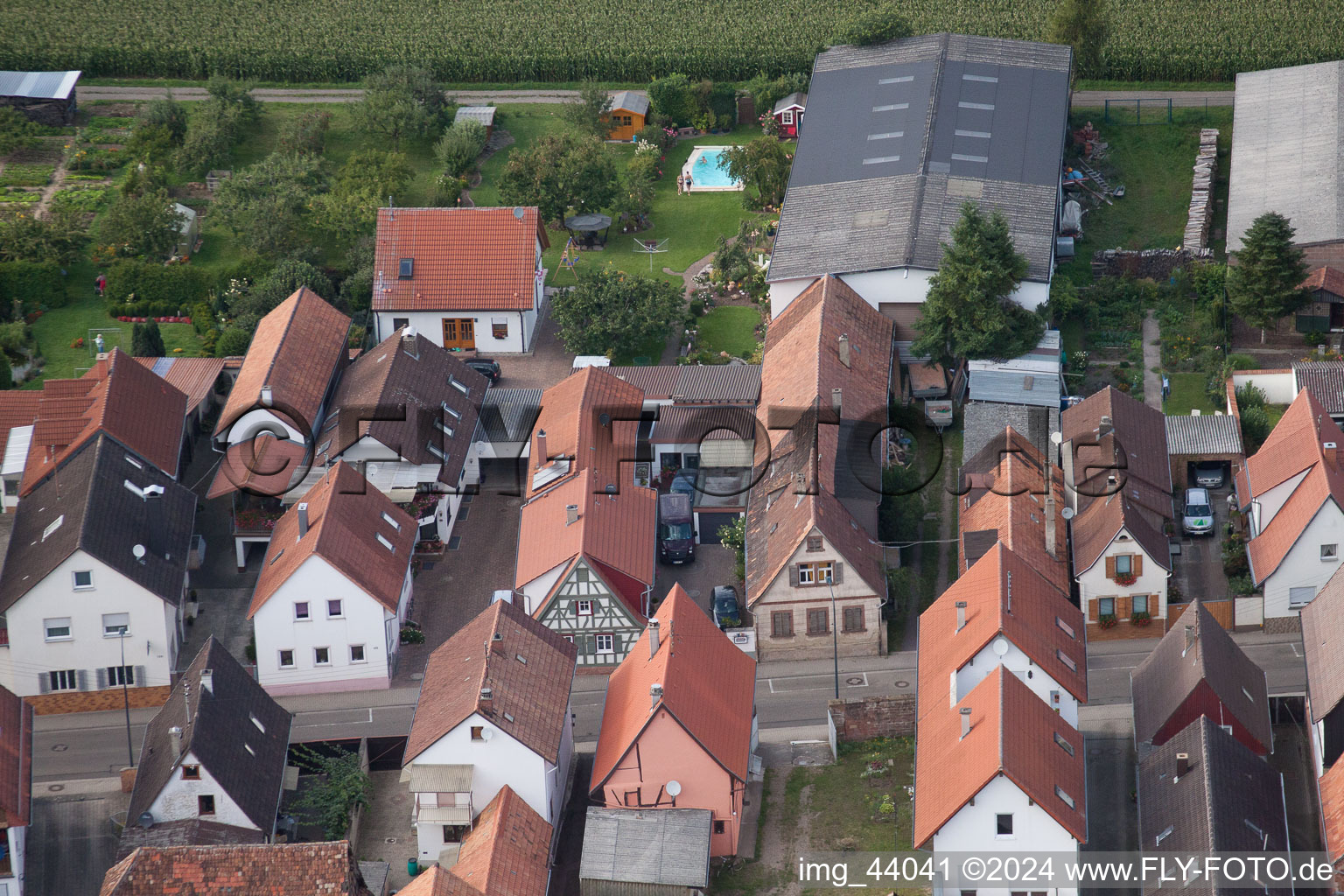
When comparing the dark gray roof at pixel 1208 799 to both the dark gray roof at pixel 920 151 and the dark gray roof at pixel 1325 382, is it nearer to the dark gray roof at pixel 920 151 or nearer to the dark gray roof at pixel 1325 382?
the dark gray roof at pixel 1325 382

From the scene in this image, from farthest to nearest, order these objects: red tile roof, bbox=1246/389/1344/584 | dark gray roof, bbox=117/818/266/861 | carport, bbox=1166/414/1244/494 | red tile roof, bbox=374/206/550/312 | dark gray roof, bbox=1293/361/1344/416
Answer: red tile roof, bbox=374/206/550/312
dark gray roof, bbox=1293/361/1344/416
carport, bbox=1166/414/1244/494
red tile roof, bbox=1246/389/1344/584
dark gray roof, bbox=117/818/266/861

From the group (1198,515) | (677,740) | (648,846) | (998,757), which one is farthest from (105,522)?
(1198,515)

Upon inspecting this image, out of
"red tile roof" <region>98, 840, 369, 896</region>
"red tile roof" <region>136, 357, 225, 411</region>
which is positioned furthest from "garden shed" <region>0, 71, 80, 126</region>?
"red tile roof" <region>98, 840, 369, 896</region>

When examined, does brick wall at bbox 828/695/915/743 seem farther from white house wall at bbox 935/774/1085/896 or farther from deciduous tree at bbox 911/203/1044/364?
deciduous tree at bbox 911/203/1044/364

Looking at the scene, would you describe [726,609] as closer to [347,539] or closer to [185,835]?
[347,539]

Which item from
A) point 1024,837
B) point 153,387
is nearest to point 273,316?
point 153,387

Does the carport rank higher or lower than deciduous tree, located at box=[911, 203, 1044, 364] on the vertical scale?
lower

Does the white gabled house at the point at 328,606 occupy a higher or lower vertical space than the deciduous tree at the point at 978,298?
lower

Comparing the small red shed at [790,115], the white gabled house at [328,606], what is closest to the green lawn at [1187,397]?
the small red shed at [790,115]
